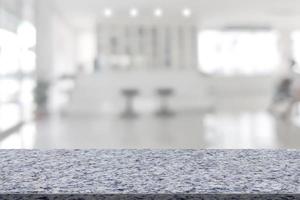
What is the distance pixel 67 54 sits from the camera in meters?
7.24

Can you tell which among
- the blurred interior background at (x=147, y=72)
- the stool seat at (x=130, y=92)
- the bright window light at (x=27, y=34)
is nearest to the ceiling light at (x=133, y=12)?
the blurred interior background at (x=147, y=72)

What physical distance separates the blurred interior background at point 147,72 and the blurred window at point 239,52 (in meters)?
0.02

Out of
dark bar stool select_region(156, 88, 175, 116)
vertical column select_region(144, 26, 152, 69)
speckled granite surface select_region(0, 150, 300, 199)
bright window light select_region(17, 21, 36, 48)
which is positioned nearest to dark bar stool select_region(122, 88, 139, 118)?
dark bar stool select_region(156, 88, 175, 116)

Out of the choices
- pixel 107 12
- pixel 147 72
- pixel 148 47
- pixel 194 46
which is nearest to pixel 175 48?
pixel 148 47

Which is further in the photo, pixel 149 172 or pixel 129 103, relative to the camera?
pixel 129 103

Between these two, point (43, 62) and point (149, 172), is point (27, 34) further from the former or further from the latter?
point (149, 172)

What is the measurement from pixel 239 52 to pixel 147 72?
83.5 inches

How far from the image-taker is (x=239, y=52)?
6.30 m

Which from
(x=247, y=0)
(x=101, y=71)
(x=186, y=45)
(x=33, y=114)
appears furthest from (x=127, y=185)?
(x=186, y=45)

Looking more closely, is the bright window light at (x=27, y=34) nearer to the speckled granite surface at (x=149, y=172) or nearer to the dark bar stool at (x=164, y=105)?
the dark bar stool at (x=164, y=105)

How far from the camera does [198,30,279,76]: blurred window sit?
245 inches

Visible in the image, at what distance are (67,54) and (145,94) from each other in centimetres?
157

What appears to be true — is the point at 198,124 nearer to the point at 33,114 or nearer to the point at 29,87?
the point at 33,114

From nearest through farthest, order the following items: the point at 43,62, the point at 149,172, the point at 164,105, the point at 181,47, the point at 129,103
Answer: the point at 149,172, the point at 129,103, the point at 164,105, the point at 43,62, the point at 181,47
